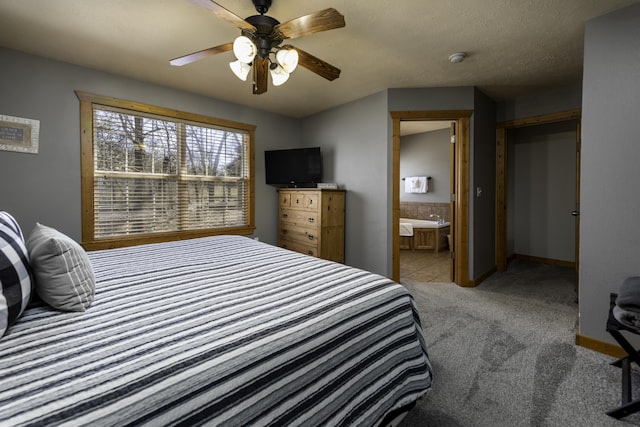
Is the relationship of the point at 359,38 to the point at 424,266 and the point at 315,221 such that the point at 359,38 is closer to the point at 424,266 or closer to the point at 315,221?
the point at 315,221

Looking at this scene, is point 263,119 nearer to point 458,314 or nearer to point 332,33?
point 332,33

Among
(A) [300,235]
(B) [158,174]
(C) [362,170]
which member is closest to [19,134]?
(B) [158,174]

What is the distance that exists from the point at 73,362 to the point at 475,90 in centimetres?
408

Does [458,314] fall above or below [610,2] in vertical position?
below

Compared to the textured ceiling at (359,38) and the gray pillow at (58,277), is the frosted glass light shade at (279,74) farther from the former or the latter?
the gray pillow at (58,277)

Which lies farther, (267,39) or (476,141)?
(476,141)

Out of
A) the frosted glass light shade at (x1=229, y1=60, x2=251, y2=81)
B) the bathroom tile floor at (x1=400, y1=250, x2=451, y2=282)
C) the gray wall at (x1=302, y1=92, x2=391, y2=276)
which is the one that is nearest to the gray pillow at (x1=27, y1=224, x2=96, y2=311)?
the frosted glass light shade at (x1=229, y1=60, x2=251, y2=81)

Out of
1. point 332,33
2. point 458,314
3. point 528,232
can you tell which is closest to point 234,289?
point 332,33

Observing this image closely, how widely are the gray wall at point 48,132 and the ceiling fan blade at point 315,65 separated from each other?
7.34 ft

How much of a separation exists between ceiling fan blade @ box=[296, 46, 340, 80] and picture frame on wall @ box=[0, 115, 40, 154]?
8.58 feet

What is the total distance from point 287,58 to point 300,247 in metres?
2.60

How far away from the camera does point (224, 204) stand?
12.7 ft

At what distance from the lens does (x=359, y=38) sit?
2.25 m

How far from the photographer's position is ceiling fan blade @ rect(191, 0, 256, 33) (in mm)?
1478
